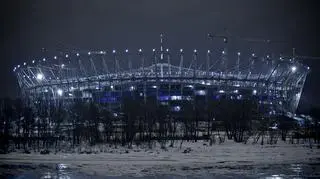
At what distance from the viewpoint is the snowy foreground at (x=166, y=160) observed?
1672cm

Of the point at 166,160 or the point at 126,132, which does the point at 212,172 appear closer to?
the point at 166,160

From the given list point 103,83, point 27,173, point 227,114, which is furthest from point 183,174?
point 103,83

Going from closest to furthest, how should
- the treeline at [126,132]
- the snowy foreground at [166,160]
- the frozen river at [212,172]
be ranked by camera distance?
1. the frozen river at [212,172]
2. the snowy foreground at [166,160]
3. the treeline at [126,132]

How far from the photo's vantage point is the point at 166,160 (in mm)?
19641

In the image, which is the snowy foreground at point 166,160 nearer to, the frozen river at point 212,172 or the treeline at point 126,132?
the frozen river at point 212,172

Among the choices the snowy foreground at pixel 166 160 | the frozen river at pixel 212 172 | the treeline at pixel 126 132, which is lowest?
the frozen river at pixel 212 172

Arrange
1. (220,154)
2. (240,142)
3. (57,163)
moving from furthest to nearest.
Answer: (240,142) → (220,154) → (57,163)

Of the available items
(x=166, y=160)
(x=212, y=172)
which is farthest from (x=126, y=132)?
(x=212, y=172)

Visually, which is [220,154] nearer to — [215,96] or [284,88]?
[215,96]

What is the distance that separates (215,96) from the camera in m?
77.8

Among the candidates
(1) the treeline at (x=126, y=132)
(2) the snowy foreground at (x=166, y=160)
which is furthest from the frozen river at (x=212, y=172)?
(1) the treeline at (x=126, y=132)

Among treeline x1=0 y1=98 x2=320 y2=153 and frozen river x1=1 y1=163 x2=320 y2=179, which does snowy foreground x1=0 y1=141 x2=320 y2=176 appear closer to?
frozen river x1=1 y1=163 x2=320 y2=179

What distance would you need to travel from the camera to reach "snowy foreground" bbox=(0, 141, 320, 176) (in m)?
16.7

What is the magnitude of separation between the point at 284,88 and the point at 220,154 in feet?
225
